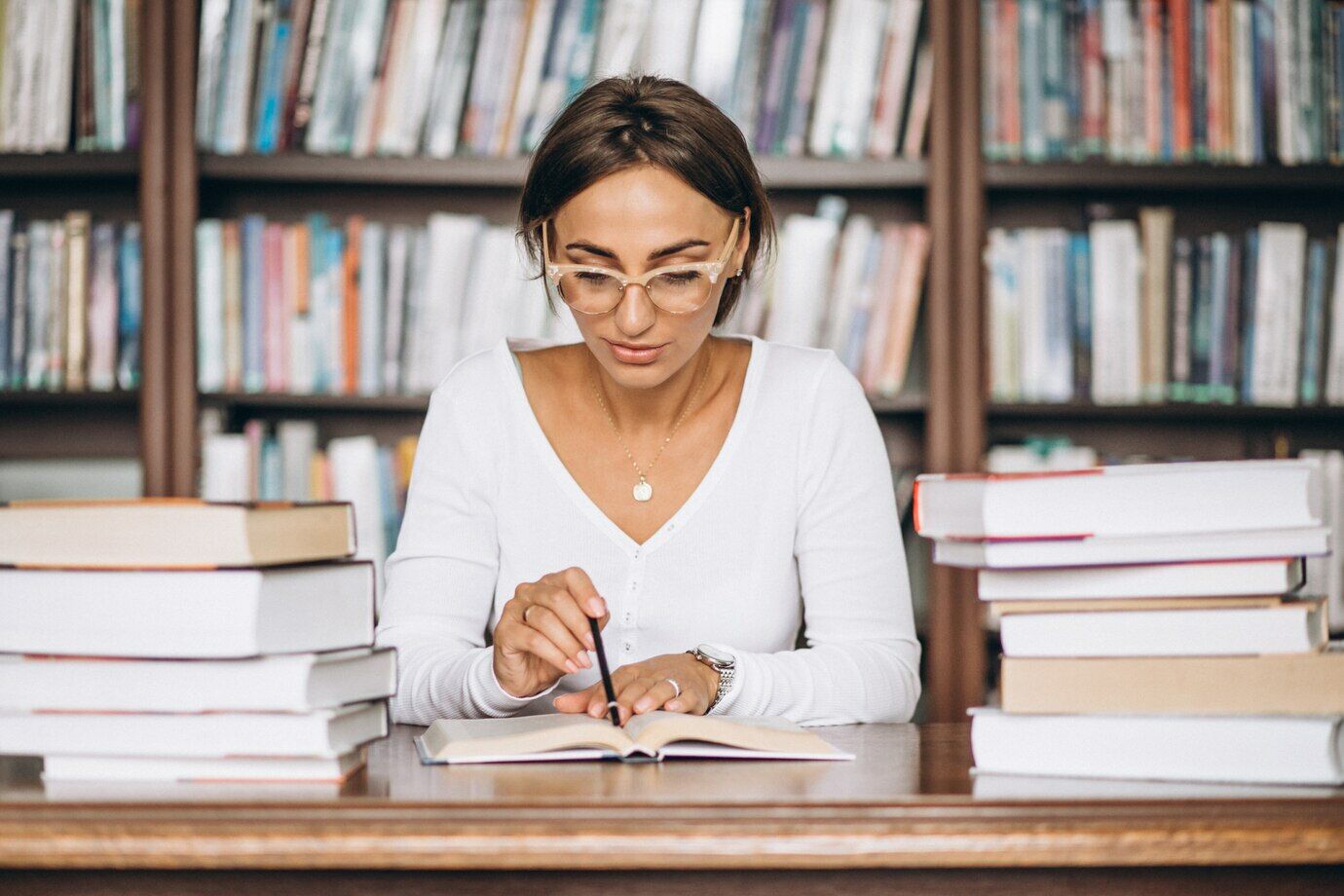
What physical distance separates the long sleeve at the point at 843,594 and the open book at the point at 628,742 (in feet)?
0.86

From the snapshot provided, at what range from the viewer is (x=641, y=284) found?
51.5 inches

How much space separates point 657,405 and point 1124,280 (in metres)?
1.06

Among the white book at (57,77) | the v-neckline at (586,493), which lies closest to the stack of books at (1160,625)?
the v-neckline at (586,493)

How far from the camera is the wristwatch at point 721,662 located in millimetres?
1191

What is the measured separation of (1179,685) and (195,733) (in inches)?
23.3

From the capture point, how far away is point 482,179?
2.24m

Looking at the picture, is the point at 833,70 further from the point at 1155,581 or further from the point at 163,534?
the point at 163,534

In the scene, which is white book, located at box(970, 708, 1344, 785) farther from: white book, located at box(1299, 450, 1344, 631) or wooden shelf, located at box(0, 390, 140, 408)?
wooden shelf, located at box(0, 390, 140, 408)

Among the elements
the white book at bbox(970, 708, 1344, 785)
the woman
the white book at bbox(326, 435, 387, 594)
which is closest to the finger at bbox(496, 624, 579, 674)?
the woman

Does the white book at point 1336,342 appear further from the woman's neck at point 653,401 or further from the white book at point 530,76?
the white book at point 530,76

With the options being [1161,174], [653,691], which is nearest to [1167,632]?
[653,691]

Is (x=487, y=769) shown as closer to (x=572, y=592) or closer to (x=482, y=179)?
(x=572, y=592)

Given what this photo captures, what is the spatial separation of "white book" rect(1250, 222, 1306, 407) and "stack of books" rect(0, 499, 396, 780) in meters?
1.89

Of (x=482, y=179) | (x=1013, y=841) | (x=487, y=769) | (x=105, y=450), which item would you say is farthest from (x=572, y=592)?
(x=105, y=450)
